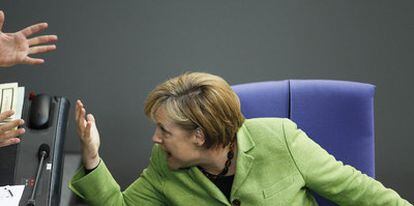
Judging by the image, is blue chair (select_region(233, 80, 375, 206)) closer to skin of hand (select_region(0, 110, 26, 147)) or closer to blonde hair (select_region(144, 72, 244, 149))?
blonde hair (select_region(144, 72, 244, 149))

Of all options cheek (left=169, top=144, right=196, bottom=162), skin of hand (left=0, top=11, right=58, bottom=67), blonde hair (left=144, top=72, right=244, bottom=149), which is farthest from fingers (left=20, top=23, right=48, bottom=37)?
cheek (left=169, top=144, right=196, bottom=162)

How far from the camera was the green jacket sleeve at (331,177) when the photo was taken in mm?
1222

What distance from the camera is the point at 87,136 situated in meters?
1.16

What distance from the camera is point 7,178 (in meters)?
1.26

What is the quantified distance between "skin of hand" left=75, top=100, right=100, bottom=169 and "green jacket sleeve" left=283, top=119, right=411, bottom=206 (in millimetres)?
440

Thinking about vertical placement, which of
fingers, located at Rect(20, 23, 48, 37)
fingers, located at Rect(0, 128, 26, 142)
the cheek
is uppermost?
fingers, located at Rect(20, 23, 48, 37)

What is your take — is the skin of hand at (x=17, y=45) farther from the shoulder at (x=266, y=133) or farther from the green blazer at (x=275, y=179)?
the shoulder at (x=266, y=133)

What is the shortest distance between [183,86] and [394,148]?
117 cm

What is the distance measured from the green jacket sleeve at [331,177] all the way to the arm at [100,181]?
325mm

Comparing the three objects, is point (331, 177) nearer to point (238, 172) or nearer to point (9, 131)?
point (238, 172)

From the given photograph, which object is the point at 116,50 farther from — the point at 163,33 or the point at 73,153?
the point at 73,153

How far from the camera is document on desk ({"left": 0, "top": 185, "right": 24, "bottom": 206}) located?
3.70 ft

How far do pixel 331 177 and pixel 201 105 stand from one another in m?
0.35

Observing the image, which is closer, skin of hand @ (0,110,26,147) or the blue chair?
skin of hand @ (0,110,26,147)
